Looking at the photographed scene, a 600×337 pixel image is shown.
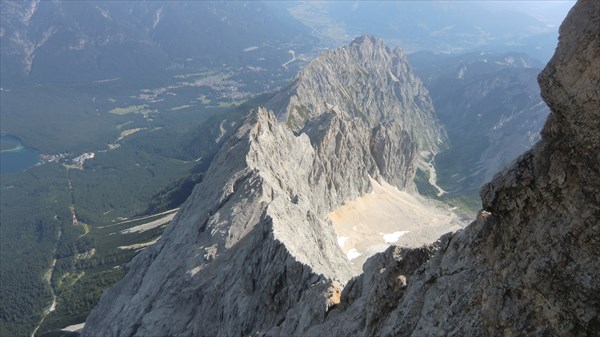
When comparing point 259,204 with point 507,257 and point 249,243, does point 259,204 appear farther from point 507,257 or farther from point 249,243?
point 507,257

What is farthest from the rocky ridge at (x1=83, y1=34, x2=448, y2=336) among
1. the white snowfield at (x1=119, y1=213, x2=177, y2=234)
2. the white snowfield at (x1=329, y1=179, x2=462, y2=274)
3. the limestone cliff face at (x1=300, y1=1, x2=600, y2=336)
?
the white snowfield at (x1=119, y1=213, x2=177, y2=234)

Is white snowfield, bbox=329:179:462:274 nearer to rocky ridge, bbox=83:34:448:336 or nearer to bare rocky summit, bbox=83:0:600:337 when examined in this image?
rocky ridge, bbox=83:34:448:336

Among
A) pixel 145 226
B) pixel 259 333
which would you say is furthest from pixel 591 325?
pixel 145 226

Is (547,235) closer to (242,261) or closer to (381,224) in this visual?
(242,261)

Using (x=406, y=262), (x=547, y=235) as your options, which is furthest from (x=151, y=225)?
(x=547, y=235)

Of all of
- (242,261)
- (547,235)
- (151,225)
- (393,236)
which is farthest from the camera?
(151,225)

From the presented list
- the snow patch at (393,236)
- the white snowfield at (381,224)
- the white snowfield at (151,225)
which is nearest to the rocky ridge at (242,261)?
the white snowfield at (381,224)
